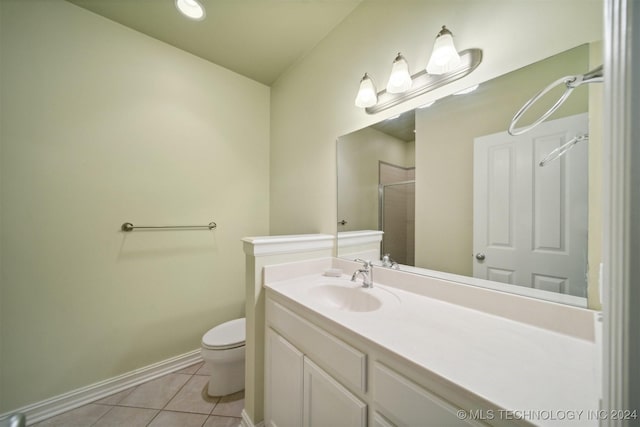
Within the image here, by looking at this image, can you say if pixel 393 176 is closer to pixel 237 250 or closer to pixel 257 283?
pixel 257 283

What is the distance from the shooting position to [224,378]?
1.44 m

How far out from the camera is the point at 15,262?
122 cm

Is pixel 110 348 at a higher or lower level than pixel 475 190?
lower

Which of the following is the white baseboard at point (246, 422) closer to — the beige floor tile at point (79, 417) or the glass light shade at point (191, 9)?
the beige floor tile at point (79, 417)

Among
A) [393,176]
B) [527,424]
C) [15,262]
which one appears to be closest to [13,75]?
[15,262]

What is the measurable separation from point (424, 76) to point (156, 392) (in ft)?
8.26

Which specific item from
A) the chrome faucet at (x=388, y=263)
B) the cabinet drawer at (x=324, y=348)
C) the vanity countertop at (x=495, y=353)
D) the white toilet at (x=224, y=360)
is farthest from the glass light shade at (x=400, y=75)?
the white toilet at (x=224, y=360)

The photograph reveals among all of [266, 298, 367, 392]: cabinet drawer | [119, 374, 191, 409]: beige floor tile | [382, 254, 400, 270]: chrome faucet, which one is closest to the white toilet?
[119, 374, 191, 409]: beige floor tile

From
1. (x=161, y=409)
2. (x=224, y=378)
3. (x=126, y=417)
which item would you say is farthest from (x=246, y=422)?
(x=126, y=417)

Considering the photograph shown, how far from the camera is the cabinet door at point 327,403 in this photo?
69 centimetres

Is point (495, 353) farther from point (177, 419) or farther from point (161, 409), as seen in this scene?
point (161, 409)

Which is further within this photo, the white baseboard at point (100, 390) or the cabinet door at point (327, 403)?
→ the white baseboard at point (100, 390)

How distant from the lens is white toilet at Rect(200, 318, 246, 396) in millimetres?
1373

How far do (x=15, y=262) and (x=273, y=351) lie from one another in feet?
5.12
